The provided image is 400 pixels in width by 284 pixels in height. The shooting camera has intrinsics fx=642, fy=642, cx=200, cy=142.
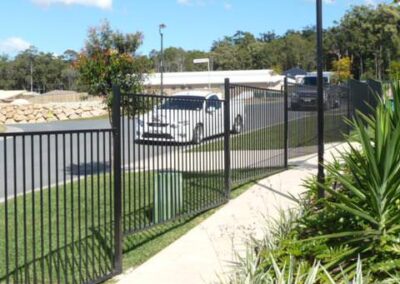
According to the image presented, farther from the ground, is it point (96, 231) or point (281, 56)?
point (281, 56)

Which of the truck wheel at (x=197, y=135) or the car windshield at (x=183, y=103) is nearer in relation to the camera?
the car windshield at (x=183, y=103)

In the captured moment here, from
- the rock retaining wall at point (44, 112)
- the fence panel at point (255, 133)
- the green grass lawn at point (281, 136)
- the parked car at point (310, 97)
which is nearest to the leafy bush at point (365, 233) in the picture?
the green grass lawn at point (281, 136)

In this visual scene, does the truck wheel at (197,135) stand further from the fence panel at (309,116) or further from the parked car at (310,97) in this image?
the parked car at (310,97)

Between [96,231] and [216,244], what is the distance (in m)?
1.47

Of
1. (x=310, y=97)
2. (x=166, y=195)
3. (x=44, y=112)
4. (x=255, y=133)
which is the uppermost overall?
(x=310, y=97)

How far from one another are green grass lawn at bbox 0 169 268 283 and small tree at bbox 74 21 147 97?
452 cm

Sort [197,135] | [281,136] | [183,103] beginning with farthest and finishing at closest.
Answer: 1. [281,136]
2. [197,135]
3. [183,103]

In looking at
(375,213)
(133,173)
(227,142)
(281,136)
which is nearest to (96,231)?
(133,173)

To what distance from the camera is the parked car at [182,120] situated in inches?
307

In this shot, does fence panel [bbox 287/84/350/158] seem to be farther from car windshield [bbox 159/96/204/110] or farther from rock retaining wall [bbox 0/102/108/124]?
rock retaining wall [bbox 0/102/108/124]

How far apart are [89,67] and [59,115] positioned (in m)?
35.5

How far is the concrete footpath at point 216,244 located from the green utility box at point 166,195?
37 centimetres

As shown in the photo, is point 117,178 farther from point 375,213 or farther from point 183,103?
point 375,213

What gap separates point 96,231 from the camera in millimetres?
7633
